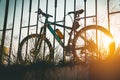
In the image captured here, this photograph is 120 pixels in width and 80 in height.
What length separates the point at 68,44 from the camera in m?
4.43

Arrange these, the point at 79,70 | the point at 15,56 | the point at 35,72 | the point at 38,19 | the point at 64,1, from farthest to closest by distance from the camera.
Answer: the point at 38,19 → the point at 64,1 → the point at 15,56 → the point at 35,72 → the point at 79,70

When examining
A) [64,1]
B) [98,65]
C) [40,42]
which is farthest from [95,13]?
[98,65]

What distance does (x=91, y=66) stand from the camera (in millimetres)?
2986

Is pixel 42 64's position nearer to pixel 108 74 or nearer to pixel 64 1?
pixel 108 74

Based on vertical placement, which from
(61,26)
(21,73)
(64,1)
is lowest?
(21,73)

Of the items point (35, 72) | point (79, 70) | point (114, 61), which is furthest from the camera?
point (35, 72)

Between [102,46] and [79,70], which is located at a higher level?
[102,46]

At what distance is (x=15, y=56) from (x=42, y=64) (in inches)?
26.6

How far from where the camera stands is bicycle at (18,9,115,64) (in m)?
3.71

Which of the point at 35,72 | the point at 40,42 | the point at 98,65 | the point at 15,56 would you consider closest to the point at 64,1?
the point at 40,42

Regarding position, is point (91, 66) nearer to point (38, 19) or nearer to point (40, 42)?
point (40, 42)

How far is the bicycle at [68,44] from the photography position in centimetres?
371

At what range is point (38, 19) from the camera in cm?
491

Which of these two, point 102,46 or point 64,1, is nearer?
point 102,46
